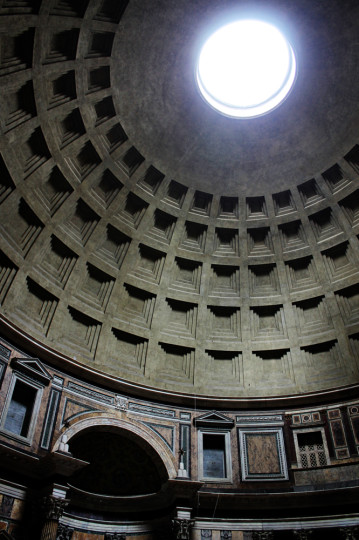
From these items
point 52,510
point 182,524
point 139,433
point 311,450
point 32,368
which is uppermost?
point 32,368

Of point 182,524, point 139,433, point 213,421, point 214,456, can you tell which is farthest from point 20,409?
point 214,456

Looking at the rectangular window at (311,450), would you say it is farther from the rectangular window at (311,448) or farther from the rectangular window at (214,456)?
the rectangular window at (214,456)

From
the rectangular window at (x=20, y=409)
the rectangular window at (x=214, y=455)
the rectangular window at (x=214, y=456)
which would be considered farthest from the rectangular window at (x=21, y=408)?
the rectangular window at (x=214, y=456)

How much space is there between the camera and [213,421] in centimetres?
2002

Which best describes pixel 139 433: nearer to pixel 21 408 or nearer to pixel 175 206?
pixel 21 408

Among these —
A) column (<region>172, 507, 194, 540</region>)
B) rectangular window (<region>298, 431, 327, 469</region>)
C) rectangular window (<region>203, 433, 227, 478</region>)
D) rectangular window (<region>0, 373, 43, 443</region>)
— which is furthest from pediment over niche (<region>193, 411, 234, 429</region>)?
rectangular window (<region>0, 373, 43, 443</region>)

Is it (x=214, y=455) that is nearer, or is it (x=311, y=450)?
(x=311, y=450)

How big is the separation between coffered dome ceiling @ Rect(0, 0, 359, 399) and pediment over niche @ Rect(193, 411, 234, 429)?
1.08m

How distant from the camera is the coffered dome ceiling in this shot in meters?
18.3

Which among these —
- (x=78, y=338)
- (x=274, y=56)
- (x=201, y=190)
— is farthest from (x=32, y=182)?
(x=274, y=56)

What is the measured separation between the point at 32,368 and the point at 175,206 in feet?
33.6

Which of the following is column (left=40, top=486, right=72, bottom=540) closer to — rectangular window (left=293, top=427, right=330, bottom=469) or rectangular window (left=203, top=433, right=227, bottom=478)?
rectangular window (left=203, top=433, right=227, bottom=478)

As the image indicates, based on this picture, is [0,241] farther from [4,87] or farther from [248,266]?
[248,266]

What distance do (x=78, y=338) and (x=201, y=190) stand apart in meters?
9.12
